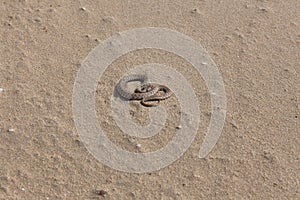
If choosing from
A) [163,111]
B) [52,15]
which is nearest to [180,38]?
[163,111]

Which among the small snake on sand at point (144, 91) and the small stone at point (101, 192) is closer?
the small stone at point (101, 192)

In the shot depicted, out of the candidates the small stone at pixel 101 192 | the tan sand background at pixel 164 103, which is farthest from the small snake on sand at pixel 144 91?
the small stone at pixel 101 192

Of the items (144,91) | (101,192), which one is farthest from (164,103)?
(101,192)

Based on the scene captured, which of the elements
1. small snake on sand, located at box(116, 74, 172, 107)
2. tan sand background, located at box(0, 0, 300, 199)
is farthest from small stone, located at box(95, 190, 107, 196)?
small snake on sand, located at box(116, 74, 172, 107)

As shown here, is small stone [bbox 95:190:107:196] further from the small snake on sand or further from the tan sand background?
the small snake on sand

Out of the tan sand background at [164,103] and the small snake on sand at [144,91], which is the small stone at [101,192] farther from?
the small snake on sand at [144,91]

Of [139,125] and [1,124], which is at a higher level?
[139,125]

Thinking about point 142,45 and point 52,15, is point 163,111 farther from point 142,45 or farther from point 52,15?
point 52,15
